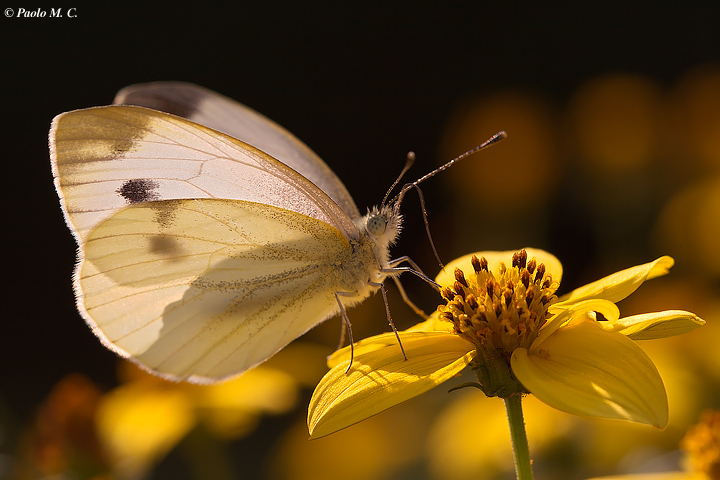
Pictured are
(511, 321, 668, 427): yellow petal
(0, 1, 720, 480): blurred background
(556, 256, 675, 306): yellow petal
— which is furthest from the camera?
(0, 1, 720, 480): blurred background

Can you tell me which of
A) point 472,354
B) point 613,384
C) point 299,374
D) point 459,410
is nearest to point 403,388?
point 472,354

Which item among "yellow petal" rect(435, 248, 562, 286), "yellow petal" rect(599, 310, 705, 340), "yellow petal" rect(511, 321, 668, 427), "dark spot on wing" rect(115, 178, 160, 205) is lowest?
"yellow petal" rect(511, 321, 668, 427)

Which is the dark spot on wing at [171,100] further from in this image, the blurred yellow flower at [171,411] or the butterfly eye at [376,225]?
the blurred yellow flower at [171,411]

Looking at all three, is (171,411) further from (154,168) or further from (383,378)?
Answer: (383,378)

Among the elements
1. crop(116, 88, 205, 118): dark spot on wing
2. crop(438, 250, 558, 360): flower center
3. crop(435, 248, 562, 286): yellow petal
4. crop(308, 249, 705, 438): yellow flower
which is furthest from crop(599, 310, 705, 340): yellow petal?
crop(116, 88, 205, 118): dark spot on wing

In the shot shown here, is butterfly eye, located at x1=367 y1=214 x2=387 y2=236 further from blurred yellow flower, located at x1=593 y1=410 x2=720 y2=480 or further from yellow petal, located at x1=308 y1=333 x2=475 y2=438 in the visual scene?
blurred yellow flower, located at x1=593 y1=410 x2=720 y2=480

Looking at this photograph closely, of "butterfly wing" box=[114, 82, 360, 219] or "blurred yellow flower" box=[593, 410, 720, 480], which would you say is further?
"butterfly wing" box=[114, 82, 360, 219]

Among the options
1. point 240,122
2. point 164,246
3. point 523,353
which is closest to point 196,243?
point 164,246
